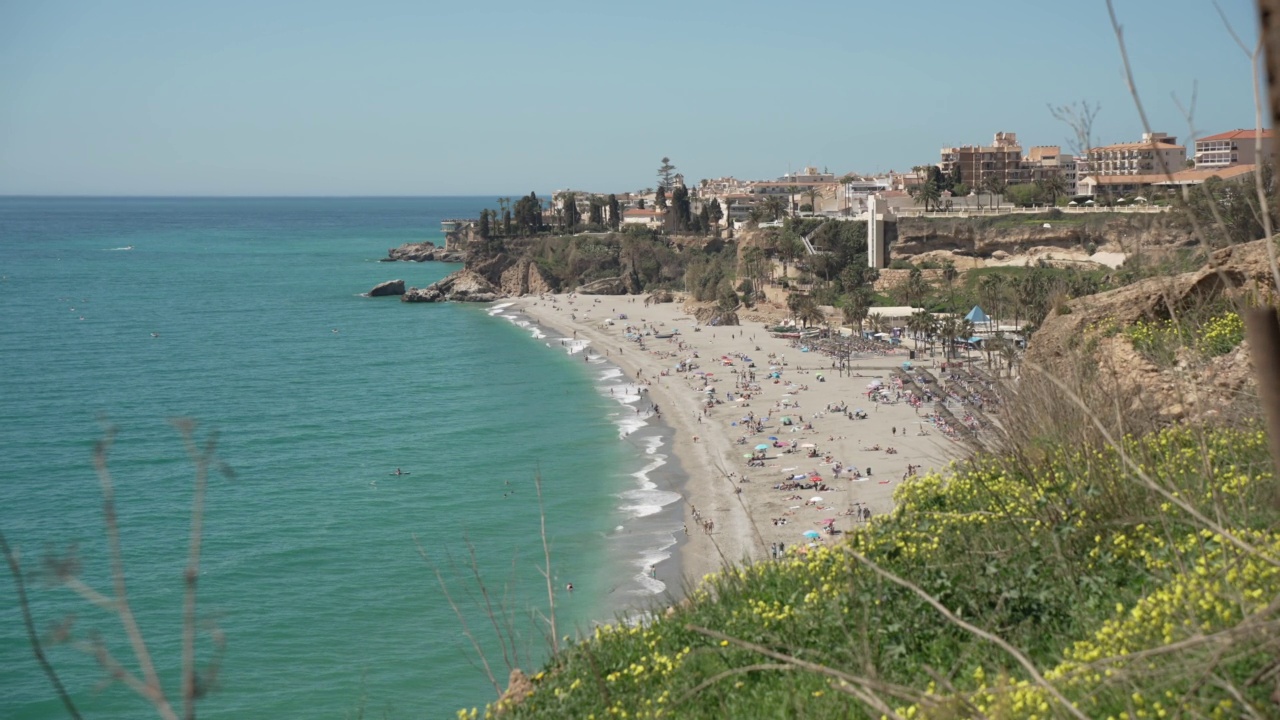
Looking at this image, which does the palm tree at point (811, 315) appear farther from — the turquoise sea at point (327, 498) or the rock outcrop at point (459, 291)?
the rock outcrop at point (459, 291)

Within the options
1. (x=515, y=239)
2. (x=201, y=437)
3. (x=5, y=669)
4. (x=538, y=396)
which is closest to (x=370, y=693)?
(x=5, y=669)

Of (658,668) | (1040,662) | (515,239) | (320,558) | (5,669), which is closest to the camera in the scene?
(1040,662)

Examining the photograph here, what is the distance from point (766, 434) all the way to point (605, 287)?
51.9 meters

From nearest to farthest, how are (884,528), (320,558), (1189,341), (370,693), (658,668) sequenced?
(658,668), (884,528), (1189,341), (370,693), (320,558)

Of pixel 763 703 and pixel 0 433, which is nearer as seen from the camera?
pixel 763 703

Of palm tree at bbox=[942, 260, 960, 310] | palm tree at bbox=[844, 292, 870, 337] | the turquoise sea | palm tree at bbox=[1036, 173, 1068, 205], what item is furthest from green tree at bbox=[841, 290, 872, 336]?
palm tree at bbox=[1036, 173, 1068, 205]

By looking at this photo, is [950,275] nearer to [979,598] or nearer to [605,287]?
[605,287]

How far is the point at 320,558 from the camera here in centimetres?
2583

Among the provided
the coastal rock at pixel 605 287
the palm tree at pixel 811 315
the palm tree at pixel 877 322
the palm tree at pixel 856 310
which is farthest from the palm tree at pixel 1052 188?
the coastal rock at pixel 605 287

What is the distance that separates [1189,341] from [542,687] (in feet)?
24.5

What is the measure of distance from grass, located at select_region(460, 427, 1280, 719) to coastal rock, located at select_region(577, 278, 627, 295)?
78.3 m

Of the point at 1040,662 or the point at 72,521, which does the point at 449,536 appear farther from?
the point at 1040,662

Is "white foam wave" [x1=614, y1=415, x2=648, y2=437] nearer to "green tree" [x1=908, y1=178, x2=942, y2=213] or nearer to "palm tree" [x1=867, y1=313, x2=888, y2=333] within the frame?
"palm tree" [x1=867, y1=313, x2=888, y2=333]

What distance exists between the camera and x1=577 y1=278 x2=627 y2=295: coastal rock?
285 ft
